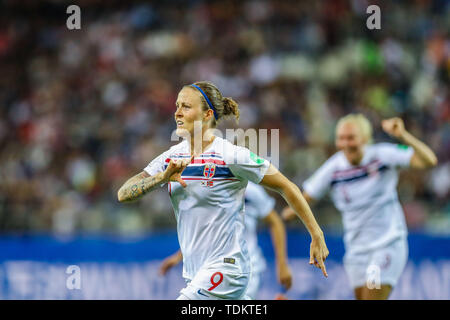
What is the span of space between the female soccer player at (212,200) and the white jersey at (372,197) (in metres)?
2.69

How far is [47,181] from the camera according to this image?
44.9 ft

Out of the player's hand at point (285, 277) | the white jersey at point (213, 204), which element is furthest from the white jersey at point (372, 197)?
the white jersey at point (213, 204)

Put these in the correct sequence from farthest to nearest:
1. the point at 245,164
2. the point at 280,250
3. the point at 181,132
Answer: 1. the point at 280,250
2. the point at 181,132
3. the point at 245,164

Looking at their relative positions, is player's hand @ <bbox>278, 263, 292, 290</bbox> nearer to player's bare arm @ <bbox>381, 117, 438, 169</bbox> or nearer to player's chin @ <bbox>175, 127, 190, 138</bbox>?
player's bare arm @ <bbox>381, 117, 438, 169</bbox>

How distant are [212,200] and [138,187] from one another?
547 mm

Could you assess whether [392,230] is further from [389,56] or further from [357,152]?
[389,56]

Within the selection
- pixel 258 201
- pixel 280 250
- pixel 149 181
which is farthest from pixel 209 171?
pixel 258 201

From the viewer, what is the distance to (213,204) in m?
4.92

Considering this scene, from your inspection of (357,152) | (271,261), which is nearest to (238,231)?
(357,152)

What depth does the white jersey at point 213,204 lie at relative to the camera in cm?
489

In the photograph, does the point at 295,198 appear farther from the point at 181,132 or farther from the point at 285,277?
the point at 285,277

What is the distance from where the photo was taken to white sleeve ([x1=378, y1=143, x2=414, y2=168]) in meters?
7.16

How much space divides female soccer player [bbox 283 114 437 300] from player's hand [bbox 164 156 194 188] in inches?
111

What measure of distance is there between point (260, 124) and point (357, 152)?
6153mm
